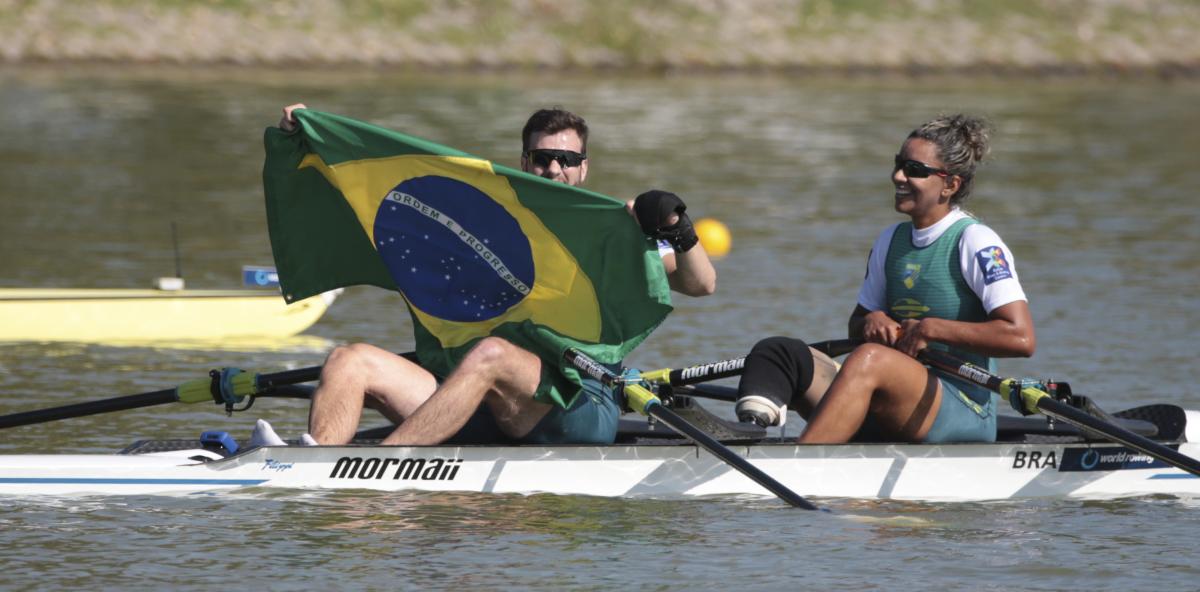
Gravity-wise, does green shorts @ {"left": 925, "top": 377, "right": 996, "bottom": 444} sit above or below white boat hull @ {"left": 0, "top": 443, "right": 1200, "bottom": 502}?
above

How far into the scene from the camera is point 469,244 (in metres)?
8.56

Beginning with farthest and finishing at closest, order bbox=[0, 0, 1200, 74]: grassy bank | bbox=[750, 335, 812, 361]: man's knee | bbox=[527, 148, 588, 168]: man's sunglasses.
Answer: bbox=[0, 0, 1200, 74]: grassy bank → bbox=[527, 148, 588, 168]: man's sunglasses → bbox=[750, 335, 812, 361]: man's knee

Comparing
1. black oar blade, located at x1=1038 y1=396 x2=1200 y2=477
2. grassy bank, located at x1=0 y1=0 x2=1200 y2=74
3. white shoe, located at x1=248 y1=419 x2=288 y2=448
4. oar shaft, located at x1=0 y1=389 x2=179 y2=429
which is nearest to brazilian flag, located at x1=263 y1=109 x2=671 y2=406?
white shoe, located at x1=248 y1=419 x2=288 y2=448

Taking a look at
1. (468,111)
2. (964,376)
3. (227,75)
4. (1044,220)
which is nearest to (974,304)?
(964,376)

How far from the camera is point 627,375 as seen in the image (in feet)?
27.1

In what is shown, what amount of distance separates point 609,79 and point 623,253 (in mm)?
31803

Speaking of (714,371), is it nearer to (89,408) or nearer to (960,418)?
(960,418)

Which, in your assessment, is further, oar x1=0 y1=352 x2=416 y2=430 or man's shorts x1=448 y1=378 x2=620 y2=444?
oar x1=0 y1=352 x2=416 y2=430

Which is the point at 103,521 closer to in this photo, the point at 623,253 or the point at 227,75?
the point at 623,253

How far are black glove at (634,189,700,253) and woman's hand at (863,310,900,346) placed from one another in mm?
923

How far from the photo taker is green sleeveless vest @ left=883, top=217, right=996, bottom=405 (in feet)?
27.1

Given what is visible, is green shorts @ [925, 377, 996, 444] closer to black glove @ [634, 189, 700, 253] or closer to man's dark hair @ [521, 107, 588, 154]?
black glove @ [634, 189, 700, 253]

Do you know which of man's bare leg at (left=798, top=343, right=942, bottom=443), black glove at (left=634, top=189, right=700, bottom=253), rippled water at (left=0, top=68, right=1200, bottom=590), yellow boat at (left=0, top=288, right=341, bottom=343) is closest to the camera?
rippled water at (left=0, top=68, right=1200, bottom=590)

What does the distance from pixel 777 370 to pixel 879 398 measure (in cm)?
46
